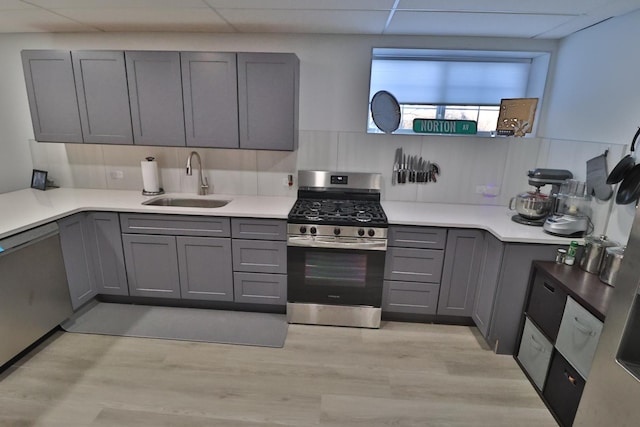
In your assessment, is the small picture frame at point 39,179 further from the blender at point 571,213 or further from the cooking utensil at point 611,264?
the cooking utensil at point 611,264

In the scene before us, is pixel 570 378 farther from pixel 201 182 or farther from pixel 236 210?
pixel 201 182

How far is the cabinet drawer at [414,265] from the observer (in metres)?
2.56

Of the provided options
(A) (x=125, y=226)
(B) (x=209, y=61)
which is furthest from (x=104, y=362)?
(B) (x=209, y=61)

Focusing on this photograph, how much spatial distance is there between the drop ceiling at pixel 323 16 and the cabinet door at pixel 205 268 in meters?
1.64

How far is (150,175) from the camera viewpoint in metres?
3.02

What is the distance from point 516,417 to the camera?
189 cm

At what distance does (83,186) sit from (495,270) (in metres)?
3.71

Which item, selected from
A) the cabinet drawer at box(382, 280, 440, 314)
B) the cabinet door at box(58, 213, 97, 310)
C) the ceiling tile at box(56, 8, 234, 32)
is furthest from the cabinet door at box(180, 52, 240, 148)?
the cabinet drawer at box(382, 280, 440, 314)

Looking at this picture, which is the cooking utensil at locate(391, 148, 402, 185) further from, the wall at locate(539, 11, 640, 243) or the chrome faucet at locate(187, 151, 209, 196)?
the chrome faucet at locate(187, 151, 209, 196)

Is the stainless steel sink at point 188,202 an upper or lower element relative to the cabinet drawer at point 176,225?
upper

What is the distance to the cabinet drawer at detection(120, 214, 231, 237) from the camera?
8.56 feet

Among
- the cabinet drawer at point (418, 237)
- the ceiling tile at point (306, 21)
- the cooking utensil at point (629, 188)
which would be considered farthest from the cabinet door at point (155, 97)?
the cooking utensil at point (629, 188)

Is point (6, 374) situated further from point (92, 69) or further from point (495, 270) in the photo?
point (495, 270)

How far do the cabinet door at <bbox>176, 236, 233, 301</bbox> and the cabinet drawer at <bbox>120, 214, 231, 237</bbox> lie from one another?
57 mm
